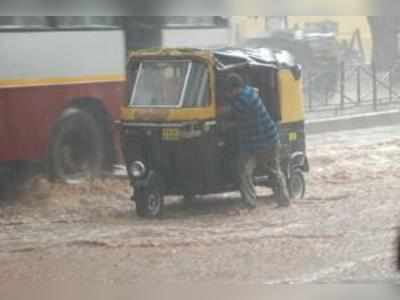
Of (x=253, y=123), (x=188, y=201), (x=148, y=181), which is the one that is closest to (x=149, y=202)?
(x=148, y=181)

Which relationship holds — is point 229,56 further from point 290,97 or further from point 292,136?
point 292,136

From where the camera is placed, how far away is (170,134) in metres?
10.6

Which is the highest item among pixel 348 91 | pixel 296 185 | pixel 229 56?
pixel 229 56

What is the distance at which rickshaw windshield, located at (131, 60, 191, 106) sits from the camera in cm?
1083

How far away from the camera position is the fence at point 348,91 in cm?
2194

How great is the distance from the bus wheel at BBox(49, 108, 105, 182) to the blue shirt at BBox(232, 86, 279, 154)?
253 centimetres

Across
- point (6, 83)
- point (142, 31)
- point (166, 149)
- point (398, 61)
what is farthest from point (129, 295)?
point (398, 61)

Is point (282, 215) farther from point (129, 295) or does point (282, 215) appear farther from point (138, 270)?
point (129, 295)

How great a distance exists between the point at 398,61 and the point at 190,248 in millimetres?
16328

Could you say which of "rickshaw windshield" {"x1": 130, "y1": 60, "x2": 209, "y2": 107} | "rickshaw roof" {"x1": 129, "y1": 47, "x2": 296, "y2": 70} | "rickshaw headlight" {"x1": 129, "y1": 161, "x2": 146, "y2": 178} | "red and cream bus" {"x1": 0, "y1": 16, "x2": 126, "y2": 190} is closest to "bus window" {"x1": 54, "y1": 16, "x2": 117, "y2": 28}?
"red and cream bus" {"x1": 0, "y1": 16, "x2": 126, "y2": 190}

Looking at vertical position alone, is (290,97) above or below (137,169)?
above

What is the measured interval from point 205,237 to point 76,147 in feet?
11.4

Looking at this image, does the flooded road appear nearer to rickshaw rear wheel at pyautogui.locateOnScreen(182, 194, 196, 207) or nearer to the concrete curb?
rickshaw rear wheel at pyautogui.locateOnScreen(182, 194, 196, 207)

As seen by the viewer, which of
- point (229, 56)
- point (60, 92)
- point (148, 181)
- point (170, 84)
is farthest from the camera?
point (60, 92)
